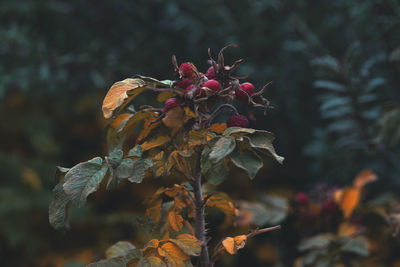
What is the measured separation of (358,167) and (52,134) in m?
1.81

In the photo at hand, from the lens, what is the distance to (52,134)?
256 centimetres

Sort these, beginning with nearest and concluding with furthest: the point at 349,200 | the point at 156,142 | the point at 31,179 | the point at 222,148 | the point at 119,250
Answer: the point at 222,148 → the point at 156,142 → the point at 119,250 → the point at 349,200 → the point at 31,179

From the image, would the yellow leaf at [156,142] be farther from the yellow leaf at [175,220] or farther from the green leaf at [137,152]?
the yellow leaf at [175,220]

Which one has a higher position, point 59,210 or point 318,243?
point 59,210

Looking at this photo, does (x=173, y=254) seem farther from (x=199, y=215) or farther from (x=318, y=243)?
(x=318, y=243)

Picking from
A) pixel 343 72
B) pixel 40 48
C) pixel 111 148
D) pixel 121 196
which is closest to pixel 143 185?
pixel 121 196

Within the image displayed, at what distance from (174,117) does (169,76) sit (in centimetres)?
153

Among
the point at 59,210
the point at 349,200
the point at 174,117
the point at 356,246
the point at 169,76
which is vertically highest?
the point at 169,76

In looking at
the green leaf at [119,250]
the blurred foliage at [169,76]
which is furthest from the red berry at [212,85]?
the blurred foliage at [169,76]

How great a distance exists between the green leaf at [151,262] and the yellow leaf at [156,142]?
0.16 m

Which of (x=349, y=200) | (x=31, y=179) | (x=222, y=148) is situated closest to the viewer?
(x=222, y=148)

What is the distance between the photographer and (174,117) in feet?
1.93

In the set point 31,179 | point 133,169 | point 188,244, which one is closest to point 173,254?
point 188,244

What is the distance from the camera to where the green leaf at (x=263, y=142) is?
1.76 ft
